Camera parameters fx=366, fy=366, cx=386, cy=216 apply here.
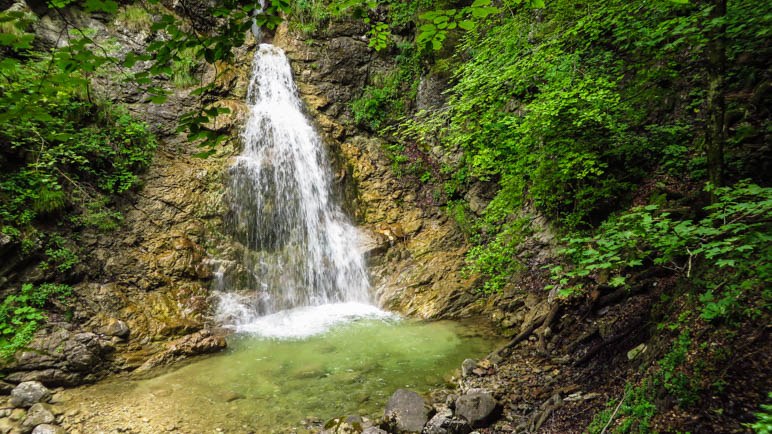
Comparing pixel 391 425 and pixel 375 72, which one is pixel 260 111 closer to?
pixel 375 72

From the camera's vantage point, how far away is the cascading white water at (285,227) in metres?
8.32

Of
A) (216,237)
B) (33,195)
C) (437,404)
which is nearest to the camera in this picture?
(437,404)

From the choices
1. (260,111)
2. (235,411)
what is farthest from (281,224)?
(235,411)

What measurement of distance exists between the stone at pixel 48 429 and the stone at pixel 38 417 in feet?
0.30

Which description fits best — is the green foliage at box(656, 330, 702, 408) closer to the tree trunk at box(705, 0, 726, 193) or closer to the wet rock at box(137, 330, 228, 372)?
the tree trunk at box(705, 0, 726, 193)

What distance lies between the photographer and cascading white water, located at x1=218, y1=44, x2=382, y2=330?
8.32 metres

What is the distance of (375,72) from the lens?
12.2 metres

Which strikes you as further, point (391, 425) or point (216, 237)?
point (216, 237)

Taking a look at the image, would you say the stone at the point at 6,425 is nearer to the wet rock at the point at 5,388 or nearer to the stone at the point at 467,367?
the wet rock at the point at 5,388

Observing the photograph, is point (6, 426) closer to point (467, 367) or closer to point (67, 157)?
point (67, 157)

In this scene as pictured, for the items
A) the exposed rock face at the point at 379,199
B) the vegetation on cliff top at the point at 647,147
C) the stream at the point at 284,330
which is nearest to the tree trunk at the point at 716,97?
the vegetation on cliff top at the point at 647,147

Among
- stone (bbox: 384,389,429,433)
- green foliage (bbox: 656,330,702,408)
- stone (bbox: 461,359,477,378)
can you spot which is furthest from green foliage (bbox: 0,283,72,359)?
green foliage (bbox: 656,330,702,408)

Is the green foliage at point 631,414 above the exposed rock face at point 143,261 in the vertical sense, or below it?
below

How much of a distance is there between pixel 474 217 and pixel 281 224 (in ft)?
16.0
